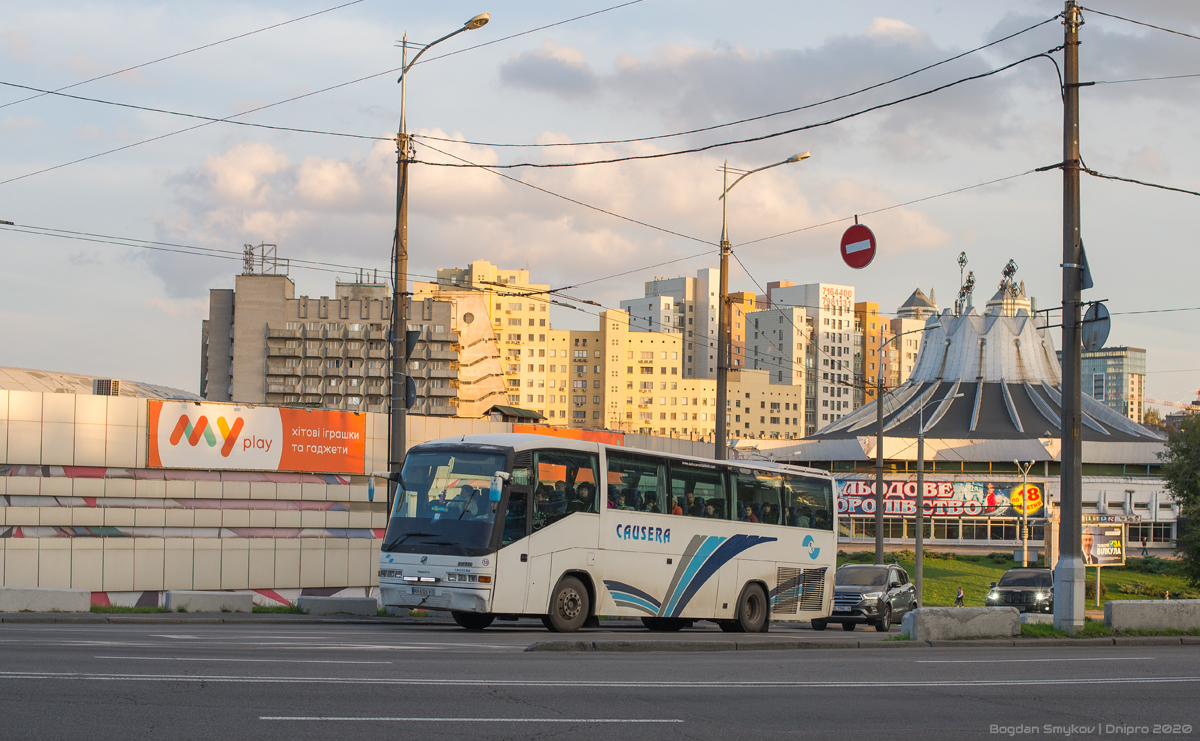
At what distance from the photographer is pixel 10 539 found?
A: 41.5 metres

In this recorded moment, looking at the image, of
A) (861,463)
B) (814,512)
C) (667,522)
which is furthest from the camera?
(861,463)

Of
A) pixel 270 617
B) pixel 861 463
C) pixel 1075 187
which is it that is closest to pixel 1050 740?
pixel 1075 187

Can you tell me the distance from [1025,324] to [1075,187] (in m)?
73.8

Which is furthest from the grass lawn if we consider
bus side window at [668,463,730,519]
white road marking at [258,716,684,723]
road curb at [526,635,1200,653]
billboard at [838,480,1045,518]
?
white road marking at [258,716,684,723]

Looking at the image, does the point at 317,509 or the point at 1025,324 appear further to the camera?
the point at 1025,324

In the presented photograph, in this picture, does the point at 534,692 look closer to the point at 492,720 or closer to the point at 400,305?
the point at 492,720

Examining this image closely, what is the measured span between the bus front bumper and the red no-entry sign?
467 inches

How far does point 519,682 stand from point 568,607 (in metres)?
9.30

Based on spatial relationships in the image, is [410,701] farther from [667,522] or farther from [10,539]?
[10,539]

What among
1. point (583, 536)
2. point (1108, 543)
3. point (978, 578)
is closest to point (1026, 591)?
point (1108, 543)

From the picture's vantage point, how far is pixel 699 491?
72.8ft
